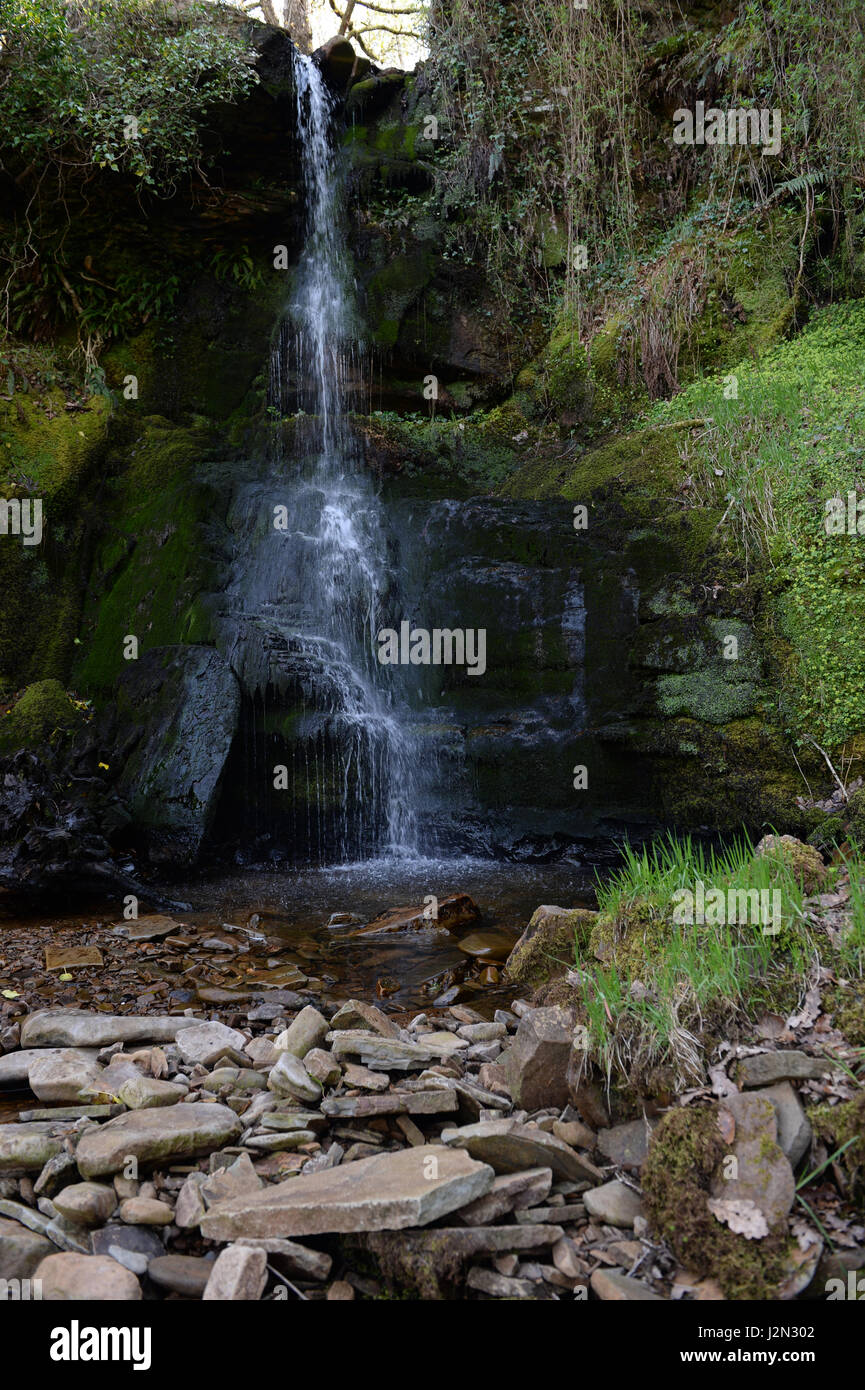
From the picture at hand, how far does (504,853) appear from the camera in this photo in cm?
724

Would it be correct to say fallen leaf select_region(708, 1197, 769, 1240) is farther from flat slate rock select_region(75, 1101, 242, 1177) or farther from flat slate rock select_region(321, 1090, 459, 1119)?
flat slate rock select_region(75, 1101, 242, 1177)

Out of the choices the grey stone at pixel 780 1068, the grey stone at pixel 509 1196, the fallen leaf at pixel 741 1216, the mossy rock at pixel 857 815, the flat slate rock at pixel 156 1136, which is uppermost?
the mossy rock at pixel 857 815

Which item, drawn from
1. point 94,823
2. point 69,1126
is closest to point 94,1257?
point 69,1126

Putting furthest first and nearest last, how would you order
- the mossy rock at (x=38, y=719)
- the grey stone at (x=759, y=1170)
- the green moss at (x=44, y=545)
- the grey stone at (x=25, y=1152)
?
the green moss at (x=44, y=545) < the mossy rock at (x=38, y=719) < the grey stone at (x=25, y=1152) < the grey stone at (x=759, y=1170)

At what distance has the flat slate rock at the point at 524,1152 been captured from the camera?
234 centimetres

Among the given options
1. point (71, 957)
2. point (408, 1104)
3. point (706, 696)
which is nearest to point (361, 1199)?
point (408, 1104)

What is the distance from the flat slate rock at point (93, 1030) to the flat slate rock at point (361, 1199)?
1.48 meters

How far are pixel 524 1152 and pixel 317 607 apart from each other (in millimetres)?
6654

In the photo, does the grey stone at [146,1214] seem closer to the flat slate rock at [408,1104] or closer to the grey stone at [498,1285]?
the flat slate rock at [408,1104]

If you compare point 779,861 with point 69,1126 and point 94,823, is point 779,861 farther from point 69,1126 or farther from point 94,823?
point 94,823

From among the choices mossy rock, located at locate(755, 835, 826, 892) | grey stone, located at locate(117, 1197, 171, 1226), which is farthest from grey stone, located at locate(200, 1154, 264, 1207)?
mossy rock, located at locate(755, 835, 826, 892)

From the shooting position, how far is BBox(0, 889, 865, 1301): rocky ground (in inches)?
80.4

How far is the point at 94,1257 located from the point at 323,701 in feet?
18.0

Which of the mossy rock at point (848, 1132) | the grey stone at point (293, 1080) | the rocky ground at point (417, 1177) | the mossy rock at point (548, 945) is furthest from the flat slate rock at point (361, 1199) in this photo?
the mossy rock at point (548, 945)
